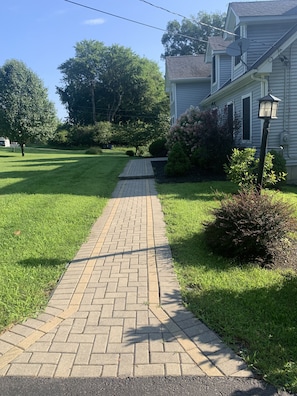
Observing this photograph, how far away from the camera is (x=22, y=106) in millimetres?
28688

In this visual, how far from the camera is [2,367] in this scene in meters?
2.43

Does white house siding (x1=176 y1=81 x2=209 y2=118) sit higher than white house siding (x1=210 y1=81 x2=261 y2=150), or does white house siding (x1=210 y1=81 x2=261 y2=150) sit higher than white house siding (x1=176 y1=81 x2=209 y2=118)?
white house siding (x1=176 y1=81 x2=209 y2=118)

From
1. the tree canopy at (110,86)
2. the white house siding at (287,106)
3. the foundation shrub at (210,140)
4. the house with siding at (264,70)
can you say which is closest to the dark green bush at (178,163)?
the foundation shrub at (210,140)

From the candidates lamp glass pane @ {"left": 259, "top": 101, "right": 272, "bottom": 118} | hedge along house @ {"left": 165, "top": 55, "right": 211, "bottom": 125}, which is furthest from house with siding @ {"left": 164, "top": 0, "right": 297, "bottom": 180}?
hedge along house @ {"left": 165, "top": 55, "right": 211, "bottom": 125}

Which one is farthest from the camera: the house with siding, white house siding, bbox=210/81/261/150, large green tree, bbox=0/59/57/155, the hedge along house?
large green tree, bbox=0/59/57/155

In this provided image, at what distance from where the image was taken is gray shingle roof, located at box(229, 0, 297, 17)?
12.9 meters

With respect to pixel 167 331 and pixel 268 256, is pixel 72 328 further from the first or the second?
pixel 268 256

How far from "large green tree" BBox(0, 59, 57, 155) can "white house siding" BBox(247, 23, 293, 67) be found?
21.3m

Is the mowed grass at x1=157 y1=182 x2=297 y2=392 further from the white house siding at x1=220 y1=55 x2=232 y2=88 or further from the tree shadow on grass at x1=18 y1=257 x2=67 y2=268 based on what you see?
the white house siding at x1=220 y1=55 x2=232 y2=88

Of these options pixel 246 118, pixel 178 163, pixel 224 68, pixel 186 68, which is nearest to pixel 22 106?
pixel 186 68

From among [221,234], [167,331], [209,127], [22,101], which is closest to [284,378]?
[167,331]

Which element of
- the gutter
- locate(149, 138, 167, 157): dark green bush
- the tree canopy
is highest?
the tree canopy

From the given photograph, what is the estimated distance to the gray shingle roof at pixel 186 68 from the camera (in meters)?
21.4

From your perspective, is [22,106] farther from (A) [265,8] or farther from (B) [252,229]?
(B) [252,229]
